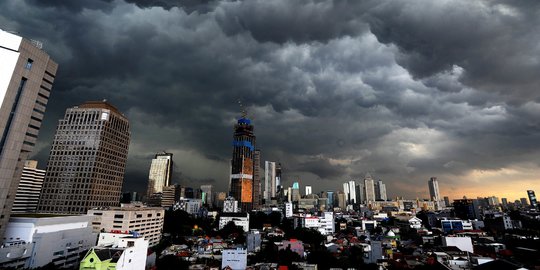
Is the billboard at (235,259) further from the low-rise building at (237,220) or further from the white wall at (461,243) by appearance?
the low-rise building at (237,220)

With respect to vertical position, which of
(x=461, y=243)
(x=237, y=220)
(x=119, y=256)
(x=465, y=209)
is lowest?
(x=119, y=256)

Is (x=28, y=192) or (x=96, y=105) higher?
(x=96, y=105)

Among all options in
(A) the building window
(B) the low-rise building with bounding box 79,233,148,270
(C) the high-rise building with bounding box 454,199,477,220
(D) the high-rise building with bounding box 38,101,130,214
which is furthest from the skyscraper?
(C) the high-rise building with bounding box 454,199,477,220

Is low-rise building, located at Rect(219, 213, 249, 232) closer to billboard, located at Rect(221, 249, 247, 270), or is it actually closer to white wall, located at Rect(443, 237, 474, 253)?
billboard, located at Rect(221, 249, 247, 270)

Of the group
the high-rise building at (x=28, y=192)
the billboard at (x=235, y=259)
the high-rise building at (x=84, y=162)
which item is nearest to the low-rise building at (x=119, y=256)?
the billboard at (x=235, y=259)

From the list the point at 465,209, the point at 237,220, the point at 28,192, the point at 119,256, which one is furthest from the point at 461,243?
the point at 28,192

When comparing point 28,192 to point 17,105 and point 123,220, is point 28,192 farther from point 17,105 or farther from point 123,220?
point 17,105
